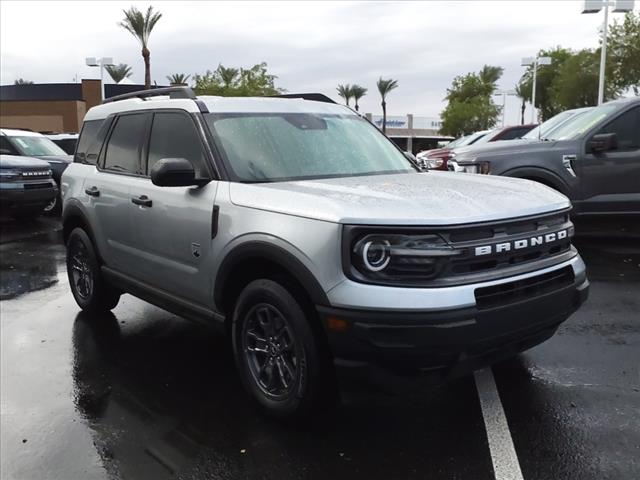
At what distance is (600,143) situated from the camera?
7199 millimetres

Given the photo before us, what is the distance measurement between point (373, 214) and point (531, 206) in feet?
3.20

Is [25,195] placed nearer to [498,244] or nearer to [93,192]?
[93,192]

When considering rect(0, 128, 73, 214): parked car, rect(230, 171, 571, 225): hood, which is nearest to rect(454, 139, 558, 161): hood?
rect(230, 171, 571, 225): hood

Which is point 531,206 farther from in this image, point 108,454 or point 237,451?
point 108,454

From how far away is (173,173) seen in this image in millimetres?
3686

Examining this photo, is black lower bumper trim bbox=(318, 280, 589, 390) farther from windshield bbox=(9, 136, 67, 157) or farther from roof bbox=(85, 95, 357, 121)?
windshield bbox=(9, 136, 67, 157)

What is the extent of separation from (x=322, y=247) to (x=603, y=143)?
5.49 metres

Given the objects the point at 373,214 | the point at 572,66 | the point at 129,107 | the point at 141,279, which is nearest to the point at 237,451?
the point at 373,214

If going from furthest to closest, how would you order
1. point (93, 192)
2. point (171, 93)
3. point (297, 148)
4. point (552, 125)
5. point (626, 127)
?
point (552, 125), point (626, 127), point (93, 192), point (171, 93), point (297, 148)

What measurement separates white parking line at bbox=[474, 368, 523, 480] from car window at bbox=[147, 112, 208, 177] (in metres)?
2.25

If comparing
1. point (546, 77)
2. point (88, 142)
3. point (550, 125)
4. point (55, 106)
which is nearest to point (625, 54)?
→ point (546, 77)

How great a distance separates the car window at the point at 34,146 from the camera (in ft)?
43.6

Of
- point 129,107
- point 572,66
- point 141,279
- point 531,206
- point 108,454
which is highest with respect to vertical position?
point 572,66

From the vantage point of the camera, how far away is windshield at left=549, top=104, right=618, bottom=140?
765 cm
